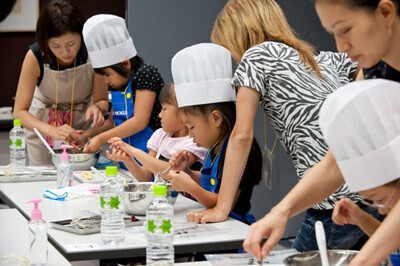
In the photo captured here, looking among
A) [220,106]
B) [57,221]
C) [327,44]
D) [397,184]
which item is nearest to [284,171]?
[327,44]

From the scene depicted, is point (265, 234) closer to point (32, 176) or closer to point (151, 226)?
point (151, 226)

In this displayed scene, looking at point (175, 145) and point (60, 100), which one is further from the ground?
point (60, 100)

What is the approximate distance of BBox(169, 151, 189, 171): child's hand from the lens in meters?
3.03

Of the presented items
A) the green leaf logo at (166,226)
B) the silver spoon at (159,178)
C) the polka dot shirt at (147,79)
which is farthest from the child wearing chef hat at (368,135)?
the polka dot shirt at (147,79)

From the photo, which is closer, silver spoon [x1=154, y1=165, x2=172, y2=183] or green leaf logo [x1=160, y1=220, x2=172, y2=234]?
green leaf logo [x1=160, y1=220, x2=172, y2=234]

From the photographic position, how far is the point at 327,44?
5320 mm

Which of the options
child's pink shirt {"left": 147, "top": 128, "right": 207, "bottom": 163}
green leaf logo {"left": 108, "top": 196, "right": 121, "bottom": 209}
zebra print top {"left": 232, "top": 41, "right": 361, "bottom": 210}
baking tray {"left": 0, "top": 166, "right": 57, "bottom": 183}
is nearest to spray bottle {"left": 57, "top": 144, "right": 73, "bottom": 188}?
baking tray {"left": 0, "top": 166, "right": 57, "bottom": 183}

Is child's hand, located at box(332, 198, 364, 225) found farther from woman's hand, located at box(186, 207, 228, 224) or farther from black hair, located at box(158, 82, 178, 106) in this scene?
black hair, located at box(158, 82, 178, 106)

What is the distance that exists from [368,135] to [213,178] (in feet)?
4.69

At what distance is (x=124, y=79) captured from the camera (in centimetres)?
398

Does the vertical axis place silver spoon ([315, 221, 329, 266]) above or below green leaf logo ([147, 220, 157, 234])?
above

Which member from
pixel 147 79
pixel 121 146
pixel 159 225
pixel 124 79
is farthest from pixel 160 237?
pixel 124 79

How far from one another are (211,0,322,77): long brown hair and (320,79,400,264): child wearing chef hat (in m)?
1.13

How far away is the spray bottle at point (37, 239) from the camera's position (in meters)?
2.06
